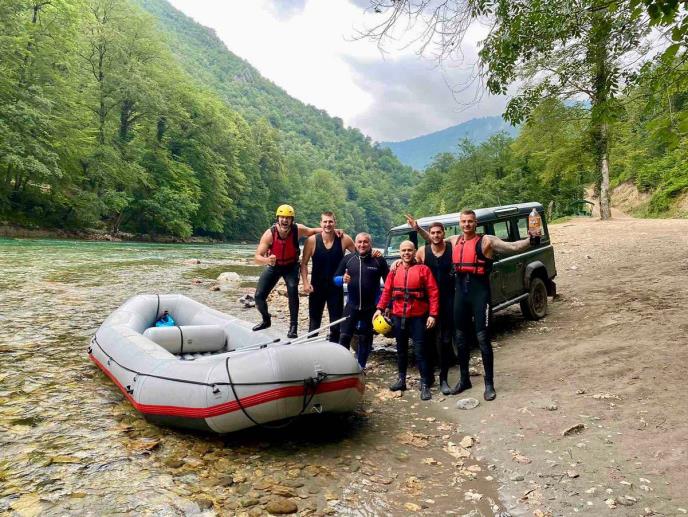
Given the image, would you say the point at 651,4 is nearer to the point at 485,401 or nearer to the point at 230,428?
the point at 485,401

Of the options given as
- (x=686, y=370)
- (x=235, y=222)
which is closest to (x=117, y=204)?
(x=235, y=222)

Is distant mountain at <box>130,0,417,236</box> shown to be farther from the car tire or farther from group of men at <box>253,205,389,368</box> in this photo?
the car tire

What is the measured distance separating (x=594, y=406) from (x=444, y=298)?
2110 mm

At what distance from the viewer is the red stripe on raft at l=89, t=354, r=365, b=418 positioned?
4.37 m

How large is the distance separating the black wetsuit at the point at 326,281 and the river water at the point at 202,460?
1209 mm

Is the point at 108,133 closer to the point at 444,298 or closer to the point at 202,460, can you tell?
the point at 444,298

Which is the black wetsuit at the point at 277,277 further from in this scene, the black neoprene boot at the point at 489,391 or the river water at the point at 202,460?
the black neoprene boot at the point at 489,391

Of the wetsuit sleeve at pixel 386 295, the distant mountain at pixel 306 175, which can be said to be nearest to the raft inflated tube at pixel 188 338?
the wetsuit sleeve at pixel 386 295

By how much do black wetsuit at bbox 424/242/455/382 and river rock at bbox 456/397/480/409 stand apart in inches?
20.7

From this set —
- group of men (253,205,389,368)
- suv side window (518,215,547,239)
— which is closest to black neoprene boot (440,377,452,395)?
group of men (253,205,389,368)

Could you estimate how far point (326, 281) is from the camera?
22.6 feet

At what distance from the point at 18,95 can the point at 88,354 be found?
2558 cm

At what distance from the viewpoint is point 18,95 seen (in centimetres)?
2558

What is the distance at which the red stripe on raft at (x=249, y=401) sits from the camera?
437 cm
